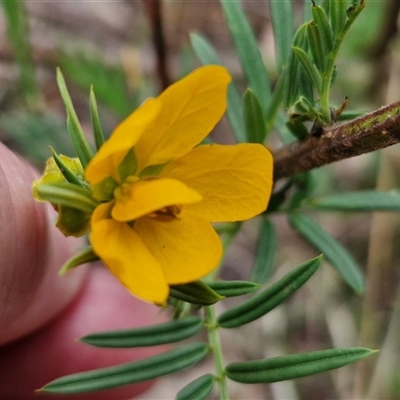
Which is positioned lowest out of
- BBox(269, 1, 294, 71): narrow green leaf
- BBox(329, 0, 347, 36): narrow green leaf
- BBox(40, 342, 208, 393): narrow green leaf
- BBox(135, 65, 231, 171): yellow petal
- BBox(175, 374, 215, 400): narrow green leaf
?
BBox(175, 374, 215, 400): narrow green leaf

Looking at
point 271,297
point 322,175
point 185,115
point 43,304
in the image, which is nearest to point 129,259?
point 185,115

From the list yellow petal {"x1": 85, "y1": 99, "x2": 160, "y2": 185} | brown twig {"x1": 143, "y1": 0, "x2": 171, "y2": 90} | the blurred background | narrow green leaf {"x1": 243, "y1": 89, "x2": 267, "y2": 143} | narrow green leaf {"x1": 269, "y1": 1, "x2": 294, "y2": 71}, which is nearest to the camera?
yellow petal {"x1": 85, "y1": 99, "x2": 160, "y2": 185}

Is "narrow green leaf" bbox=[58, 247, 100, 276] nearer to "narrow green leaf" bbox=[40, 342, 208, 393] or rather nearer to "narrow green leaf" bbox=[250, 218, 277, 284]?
"narrow green leaf" bbox=[40, 342, 208, 393]

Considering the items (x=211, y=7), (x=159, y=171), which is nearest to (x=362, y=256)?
(x=211, y=7)

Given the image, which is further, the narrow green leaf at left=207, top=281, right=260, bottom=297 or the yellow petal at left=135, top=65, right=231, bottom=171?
the narrow green leaf at left=207, top=281, right=260, bottom=297

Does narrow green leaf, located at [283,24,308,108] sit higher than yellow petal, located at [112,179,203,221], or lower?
higher

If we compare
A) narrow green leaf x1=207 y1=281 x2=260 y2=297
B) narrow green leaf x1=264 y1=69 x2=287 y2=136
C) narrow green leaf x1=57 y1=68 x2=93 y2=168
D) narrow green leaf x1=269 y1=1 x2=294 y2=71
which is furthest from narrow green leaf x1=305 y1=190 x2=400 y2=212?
narrow green leaf x1=57 y1=68 x2=93 y2=168

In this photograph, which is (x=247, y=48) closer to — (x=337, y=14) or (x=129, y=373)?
(x=337, y=14)
